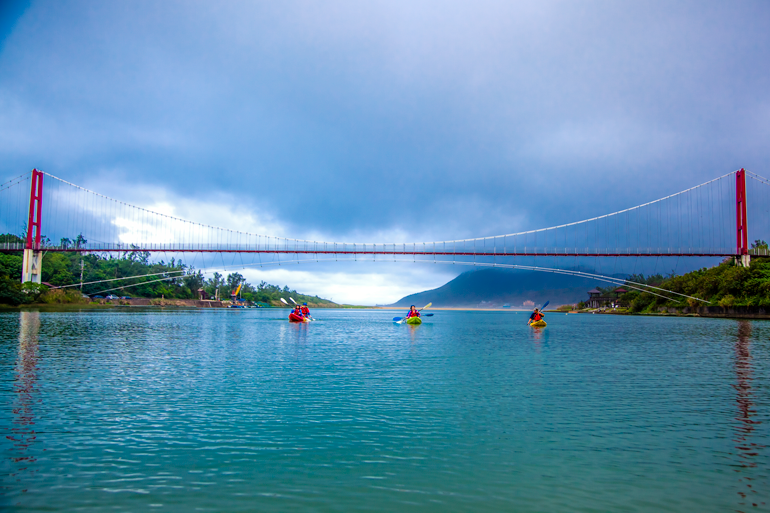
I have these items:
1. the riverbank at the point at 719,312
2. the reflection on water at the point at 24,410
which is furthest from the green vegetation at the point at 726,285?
the reflection on water at the point at 24,410

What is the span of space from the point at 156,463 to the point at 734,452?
29.3 ft

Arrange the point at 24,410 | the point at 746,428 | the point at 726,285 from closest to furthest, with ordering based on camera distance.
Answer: the point at 746,428, the point at 24,410, the point at 726,285

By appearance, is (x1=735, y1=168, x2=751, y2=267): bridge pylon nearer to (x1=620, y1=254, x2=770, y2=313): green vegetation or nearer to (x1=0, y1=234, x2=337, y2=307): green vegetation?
(x1=620, y1=254, x2=770, y2=313): green vegetation

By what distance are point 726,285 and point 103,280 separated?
89.5 m

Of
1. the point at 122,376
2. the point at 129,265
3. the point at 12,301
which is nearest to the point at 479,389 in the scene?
the point at 122,376

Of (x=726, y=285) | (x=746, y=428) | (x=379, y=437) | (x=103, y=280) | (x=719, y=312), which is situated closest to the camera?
(x=379, y=437)

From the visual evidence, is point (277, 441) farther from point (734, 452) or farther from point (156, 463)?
point (734, 452)

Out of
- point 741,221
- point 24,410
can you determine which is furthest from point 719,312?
point 24,410

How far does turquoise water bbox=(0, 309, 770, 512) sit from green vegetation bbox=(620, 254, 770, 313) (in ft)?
162

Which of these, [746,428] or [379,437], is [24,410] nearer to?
[379,437]

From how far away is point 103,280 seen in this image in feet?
259

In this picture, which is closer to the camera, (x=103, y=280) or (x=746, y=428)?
(x=746, y=428)

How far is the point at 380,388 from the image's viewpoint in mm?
13188

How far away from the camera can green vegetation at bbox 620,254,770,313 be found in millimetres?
56281
